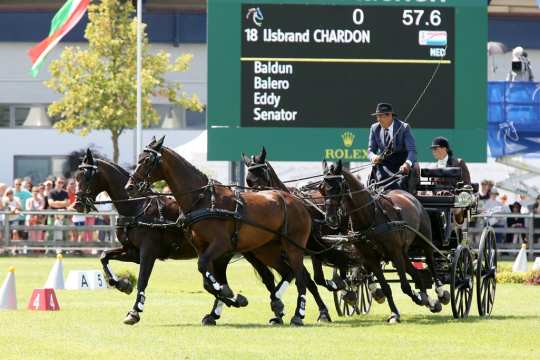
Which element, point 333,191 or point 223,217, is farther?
point 333,191

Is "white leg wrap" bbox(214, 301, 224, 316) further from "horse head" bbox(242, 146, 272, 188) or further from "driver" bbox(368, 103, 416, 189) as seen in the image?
"driver" bbox(368, 103, 416, 189)

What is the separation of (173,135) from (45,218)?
21359mm

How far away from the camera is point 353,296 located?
17.0 metres

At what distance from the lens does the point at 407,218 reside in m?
16.6

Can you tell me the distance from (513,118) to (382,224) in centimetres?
1770

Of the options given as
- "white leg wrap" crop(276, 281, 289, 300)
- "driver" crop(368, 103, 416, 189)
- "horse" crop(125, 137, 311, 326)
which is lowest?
"white leg wrap" crop(276, 281, 289, 300)

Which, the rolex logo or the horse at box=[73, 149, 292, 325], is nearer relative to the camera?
the horse at box=[73, 149, 292, 325]

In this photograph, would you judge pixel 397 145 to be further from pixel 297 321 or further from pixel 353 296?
pixel 297 321

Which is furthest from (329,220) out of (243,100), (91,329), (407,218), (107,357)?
(243,100)

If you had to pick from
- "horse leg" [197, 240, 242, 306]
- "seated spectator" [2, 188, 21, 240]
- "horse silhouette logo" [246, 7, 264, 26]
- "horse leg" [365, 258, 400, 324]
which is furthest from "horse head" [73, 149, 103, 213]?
"seated spectator" [2, 188, 21, 240]

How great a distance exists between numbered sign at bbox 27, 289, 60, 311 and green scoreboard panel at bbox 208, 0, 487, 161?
11671 millimetres

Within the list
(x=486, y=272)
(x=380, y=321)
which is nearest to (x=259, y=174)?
(x=380, y=321)

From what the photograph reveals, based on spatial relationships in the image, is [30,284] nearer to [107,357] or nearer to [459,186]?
[459,186]

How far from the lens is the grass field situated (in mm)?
12703
